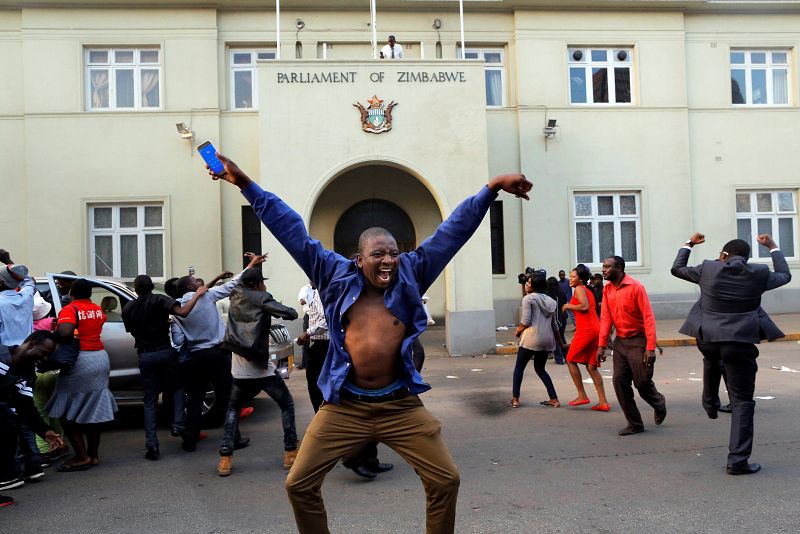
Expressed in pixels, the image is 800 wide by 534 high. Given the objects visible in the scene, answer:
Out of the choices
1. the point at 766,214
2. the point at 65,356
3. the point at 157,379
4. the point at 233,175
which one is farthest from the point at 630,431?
the point at 766,214

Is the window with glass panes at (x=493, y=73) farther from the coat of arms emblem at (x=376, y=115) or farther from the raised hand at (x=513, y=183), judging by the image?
the raised hand at (x=513, y=183)

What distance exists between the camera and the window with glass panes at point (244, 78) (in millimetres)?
17000

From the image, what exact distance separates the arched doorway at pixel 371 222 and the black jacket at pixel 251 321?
11031 mm

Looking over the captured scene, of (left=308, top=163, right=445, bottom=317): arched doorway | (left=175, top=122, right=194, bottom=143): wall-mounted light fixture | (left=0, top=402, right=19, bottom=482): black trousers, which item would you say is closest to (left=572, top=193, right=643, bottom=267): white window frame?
(left=308, top=163, right=445, bottom=317): arched doorway

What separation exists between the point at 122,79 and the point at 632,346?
46.3ft

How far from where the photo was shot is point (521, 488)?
533cm

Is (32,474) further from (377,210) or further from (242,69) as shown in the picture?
(242,69)

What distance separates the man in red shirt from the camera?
6852mm

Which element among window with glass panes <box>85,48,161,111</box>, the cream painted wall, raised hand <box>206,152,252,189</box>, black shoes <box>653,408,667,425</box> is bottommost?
black shoes <box>653,408,667,425</box>

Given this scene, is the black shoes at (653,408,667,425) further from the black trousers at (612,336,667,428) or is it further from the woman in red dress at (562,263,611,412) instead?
the woman in red dress at (562,263,611,412)

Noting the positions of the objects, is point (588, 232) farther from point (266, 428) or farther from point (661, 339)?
point (266, 428)

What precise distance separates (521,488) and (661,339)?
10.0 meters

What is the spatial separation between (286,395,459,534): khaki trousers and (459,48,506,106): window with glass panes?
15.1 m

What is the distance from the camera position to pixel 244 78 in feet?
56.0
